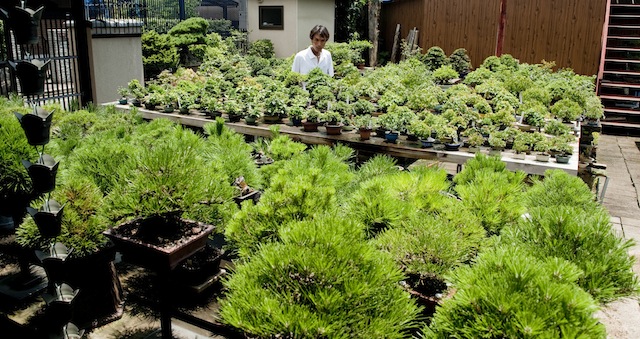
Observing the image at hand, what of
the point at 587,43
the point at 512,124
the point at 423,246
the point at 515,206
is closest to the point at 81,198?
the point at 423,246

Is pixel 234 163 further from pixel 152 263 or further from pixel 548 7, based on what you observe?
pixel 548 7

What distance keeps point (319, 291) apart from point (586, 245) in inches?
27.2

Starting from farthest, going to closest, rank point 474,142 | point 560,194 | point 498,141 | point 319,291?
point 474,142
point 498,141
point 560,194
point 319,291

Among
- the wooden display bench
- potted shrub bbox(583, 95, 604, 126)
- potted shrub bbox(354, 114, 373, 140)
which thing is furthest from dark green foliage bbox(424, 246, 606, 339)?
potted shrub bbox(583, 95, 604, 126)

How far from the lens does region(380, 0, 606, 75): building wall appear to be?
11289mm

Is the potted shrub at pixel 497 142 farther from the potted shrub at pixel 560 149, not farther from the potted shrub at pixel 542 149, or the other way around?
the potted shrub at pixel 560 149

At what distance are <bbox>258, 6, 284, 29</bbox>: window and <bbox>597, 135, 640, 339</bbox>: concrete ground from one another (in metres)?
8.77

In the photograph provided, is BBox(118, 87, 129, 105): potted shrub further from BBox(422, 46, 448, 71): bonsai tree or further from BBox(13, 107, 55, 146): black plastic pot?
BBox(422, 46, 448, 71): bonsai tree

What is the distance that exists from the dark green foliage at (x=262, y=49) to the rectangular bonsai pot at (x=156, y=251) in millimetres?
12605

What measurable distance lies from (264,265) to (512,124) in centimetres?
456

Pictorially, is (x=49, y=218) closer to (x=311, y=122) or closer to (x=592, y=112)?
(x=311, y=122)

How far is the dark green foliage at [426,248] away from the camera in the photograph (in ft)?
4.91

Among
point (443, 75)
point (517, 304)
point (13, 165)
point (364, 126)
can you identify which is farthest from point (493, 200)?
point (443, 75)

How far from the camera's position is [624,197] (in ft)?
21.0
